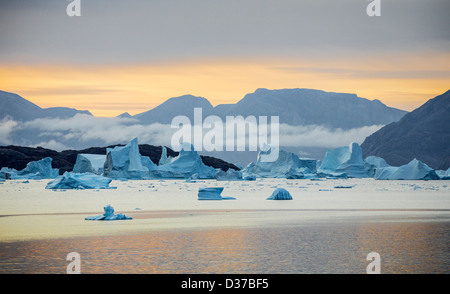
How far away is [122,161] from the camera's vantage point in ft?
209

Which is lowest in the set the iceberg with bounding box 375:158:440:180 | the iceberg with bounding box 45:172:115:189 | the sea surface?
the iceberg with bounding box 375:158:440:180

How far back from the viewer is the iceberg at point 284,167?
80194 mm

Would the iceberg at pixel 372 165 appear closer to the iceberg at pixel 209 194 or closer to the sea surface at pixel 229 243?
the iceberg at pixel 209 194

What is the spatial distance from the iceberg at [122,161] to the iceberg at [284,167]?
22674mm

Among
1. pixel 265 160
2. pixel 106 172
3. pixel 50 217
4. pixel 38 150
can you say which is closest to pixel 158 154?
pixel 38 150

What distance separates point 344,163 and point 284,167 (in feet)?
28.0

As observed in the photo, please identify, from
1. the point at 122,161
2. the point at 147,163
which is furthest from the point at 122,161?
the point at 147,163

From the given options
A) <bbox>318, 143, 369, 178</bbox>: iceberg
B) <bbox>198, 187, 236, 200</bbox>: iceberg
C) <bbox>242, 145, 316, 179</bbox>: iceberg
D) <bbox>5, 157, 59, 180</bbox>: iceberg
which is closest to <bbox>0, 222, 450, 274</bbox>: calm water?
<bbox>198, 187, 236, 200</bbox>: iceberg

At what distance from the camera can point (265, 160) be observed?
82.6 meters

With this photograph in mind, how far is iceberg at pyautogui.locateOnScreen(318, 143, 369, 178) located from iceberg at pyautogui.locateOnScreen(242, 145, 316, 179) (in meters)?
2.93

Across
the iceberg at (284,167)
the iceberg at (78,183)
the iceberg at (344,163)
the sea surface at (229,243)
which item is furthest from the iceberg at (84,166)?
the sea surface at (229,243)

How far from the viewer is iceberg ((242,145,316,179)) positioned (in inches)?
3157

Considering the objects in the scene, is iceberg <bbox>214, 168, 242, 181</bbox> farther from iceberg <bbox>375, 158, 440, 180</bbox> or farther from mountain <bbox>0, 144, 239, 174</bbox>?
mountain <bbox>0, 144, 239, 174</bbox>
